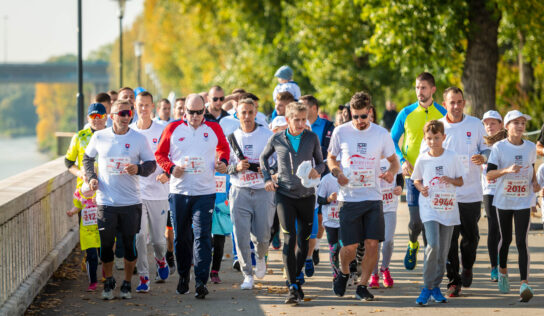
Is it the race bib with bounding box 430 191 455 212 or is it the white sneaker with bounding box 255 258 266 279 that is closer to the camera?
the race bib with bounding box 430 191 455 212

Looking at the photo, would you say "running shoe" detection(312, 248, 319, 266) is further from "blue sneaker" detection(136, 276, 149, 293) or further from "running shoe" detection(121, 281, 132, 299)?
"running shoe" detection(121, 281, 132, 299)

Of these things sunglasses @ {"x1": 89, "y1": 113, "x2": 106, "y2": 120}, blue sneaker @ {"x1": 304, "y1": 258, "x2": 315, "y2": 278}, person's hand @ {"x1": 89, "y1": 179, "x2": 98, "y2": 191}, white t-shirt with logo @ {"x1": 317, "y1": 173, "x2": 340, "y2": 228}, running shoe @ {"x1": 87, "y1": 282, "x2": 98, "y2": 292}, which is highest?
sunglasses @ {"x1": 89, "y1": 113, "x2": 106, "y2": 120}

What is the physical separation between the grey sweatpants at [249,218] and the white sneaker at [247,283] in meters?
0.04

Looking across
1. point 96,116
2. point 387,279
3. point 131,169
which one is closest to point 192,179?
point 131,169

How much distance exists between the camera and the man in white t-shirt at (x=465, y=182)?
8938mm

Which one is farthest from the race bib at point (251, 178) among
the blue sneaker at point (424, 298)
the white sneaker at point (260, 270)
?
the blue sneaker at point (424, 298)

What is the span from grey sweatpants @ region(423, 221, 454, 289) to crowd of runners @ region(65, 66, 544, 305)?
1cm

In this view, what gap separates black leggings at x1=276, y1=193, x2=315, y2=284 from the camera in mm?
8750

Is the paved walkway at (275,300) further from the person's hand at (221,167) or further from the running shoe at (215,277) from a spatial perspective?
the person's hand at (221,167)

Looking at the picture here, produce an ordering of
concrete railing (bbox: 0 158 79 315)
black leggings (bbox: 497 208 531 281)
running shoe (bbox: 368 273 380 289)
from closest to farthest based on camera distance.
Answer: concrete railing (bbox: 0 158 79 315) < black leggings (bbox: 497 208 531 281) < running shoe (bbox: 368 273 380 289)

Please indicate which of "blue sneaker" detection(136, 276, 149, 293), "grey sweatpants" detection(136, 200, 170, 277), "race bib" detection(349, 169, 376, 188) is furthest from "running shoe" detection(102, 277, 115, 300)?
"race bib" detection(349, 169, 376, 188)

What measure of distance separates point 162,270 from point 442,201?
3410 millimetres

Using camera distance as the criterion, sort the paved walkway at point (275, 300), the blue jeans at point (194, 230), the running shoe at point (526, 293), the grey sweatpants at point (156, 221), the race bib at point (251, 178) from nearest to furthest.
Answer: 1. the paved walkway at point (275, 300)
2. the running shoe at point (526, 293)
3. the blue jeans at point (194, 230)
4. the race bib at point (251, 178)
5. the grey sweatpants at point (156, 221)

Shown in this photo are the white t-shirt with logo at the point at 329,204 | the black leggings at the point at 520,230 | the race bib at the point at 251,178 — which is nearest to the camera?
the black leggings at the point at 520,230
